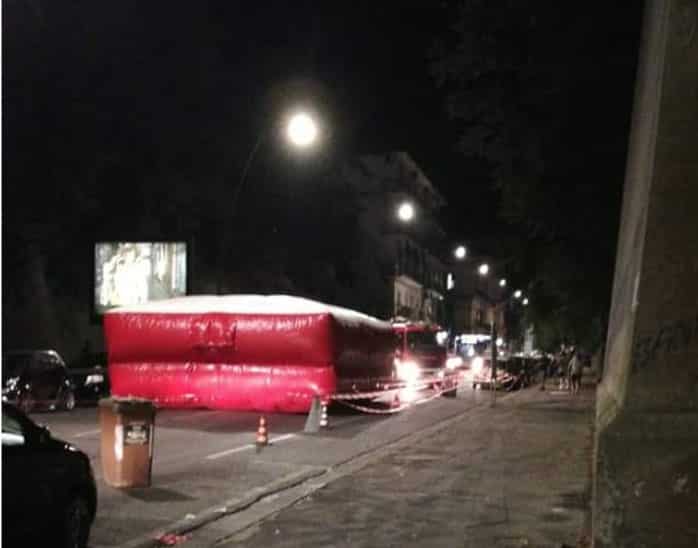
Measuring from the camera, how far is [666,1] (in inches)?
208

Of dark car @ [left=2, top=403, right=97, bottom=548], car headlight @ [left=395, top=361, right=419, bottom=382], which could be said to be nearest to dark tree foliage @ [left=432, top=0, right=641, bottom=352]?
dark car @ [left=2, top=403, right=97, bottom=548]

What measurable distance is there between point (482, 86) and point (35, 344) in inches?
828

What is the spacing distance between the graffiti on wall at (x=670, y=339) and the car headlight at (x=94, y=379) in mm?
26623

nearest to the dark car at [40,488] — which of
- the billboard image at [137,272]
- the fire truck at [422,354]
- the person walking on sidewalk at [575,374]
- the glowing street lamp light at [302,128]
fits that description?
the glowing street lamp light at [302,128]

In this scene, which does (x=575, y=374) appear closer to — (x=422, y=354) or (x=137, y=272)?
(x=422, y=354)

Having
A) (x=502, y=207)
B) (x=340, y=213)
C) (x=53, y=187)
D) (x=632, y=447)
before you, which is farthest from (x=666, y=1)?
(x=340, y=213)

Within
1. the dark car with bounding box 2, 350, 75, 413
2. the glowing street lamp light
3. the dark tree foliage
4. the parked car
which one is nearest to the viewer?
the dark tree foliage

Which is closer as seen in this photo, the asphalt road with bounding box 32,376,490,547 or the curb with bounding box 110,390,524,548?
the curb with bounding box 110,390,524,548

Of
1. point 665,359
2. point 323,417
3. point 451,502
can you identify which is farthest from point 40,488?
point 323,417

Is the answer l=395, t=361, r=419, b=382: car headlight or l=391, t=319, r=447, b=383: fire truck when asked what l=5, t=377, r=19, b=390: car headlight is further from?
l=391, t=319, r=447, b=383: fire truck

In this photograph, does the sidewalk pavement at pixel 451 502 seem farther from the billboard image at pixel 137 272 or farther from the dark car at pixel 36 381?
the billboard image at pixel 137 272

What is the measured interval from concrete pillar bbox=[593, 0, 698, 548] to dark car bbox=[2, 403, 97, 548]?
A: 4617 mm

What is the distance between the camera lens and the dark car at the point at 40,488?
7.76 meters

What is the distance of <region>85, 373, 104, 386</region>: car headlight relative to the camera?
98.5 ft
